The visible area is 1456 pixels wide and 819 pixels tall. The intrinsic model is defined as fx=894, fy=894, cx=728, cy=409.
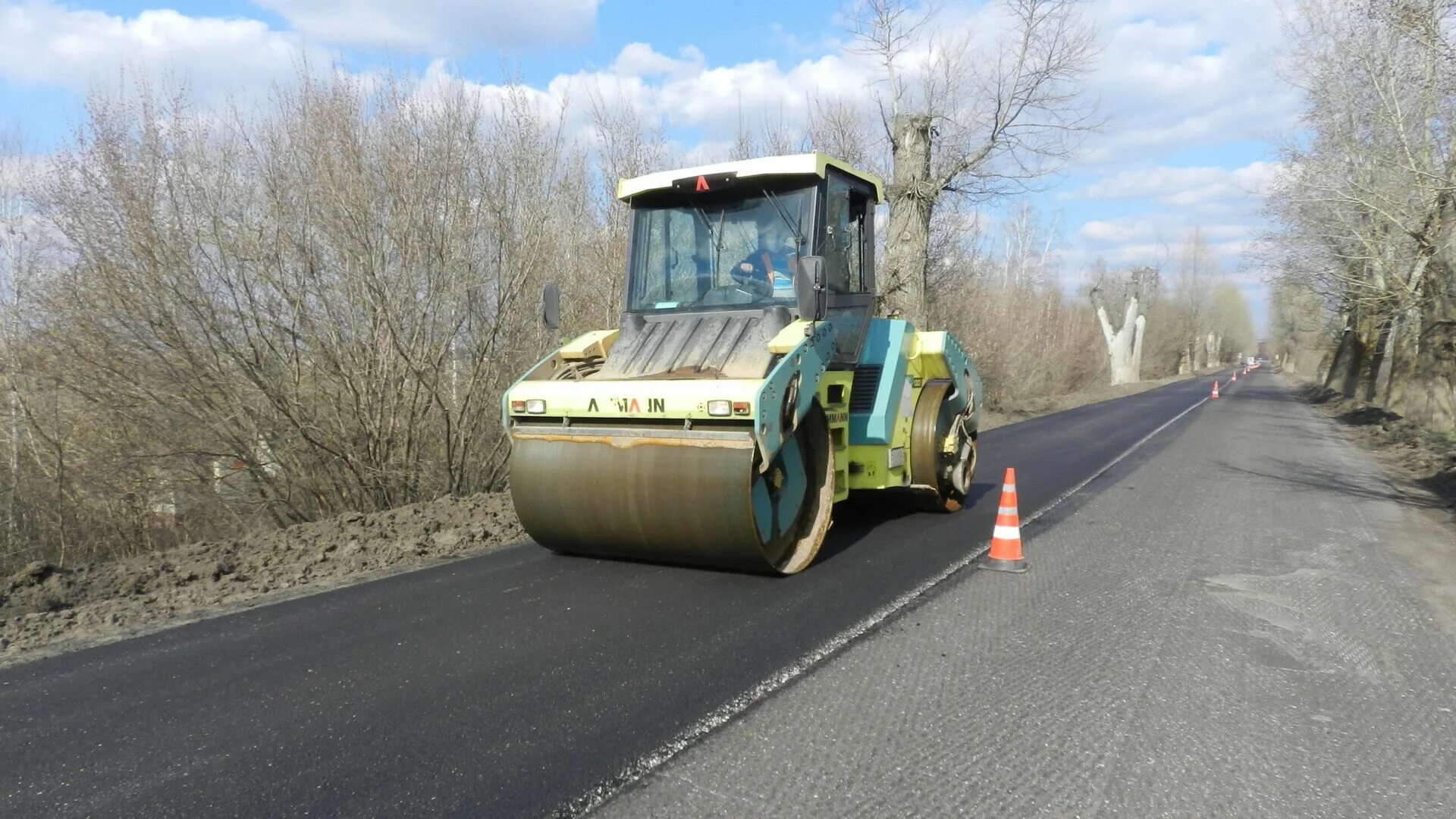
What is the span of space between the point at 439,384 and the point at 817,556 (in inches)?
212

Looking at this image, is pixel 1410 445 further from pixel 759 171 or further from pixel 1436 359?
pixel 759 171

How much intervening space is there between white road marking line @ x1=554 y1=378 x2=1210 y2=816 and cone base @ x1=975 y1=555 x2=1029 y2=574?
170 millimetres

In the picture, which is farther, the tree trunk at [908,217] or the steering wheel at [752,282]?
the tree trunk at [908,217]

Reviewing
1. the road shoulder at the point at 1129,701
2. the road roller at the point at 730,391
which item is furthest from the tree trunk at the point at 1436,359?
the road roller at the point at 730,391

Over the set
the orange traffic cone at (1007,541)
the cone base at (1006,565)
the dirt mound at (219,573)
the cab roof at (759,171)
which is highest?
the cab roof at (759,171)

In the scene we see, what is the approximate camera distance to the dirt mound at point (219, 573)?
487cm

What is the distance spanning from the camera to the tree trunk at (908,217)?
15.7 metres

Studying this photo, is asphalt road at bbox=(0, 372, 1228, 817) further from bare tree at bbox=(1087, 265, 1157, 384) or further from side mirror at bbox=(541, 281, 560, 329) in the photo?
bare tree at bbox=(1087, 265, 1157, 384)

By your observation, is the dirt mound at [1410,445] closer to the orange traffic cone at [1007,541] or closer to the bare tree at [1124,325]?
the orange traffic cone at [1007,541]

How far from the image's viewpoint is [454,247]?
32.5 feet

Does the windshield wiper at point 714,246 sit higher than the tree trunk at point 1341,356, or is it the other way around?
the windshield wiper at point 714,246

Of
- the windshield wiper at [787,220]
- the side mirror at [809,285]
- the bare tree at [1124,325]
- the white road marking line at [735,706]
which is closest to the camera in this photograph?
the white road marking line at [735,706]

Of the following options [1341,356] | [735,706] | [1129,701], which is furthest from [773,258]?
[1341,356]

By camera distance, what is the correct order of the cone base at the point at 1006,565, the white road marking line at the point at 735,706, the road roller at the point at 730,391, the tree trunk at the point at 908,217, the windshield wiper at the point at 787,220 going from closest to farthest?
1. the white road marking line at the point at 735,706
2. the road roller at the point at 730,391
3. the cone base at the point at 1006,565
4. the windshield wiper at the point at 787,220
5. the tree trunk at the point at 908,217
